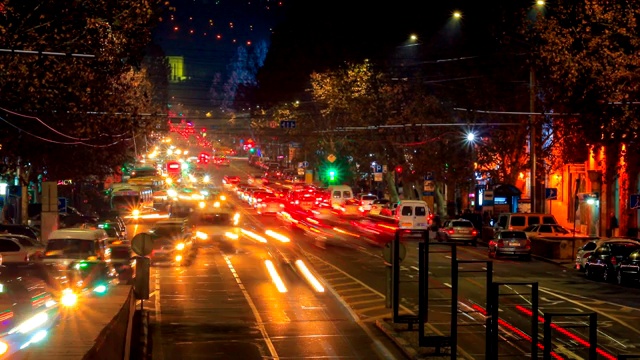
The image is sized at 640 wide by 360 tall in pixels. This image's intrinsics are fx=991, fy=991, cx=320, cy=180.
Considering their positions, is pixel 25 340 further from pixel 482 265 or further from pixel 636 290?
pixel 482 265

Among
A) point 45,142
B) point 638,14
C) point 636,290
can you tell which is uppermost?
point 638,14

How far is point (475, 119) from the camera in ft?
202

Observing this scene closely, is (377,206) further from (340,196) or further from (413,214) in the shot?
(413,214)

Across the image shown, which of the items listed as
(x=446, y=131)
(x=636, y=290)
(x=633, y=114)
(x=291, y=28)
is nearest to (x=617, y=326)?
(x=636, y=290)

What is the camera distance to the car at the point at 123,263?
2930 cm

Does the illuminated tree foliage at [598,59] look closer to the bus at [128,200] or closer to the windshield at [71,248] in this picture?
the windshield at [71,248]

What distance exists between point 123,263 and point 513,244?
18767 millimetres

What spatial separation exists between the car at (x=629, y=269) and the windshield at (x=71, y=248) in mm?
17093

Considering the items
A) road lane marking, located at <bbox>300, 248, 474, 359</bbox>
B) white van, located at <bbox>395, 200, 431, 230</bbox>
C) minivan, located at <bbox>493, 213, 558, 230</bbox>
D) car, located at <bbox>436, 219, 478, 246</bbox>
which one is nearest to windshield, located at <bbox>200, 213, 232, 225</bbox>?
white van, located at <bbox>395, 200, 431, 230</bbox>

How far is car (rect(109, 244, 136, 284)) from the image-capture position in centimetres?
2930

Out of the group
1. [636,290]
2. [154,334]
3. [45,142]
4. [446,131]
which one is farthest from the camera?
[446,131]

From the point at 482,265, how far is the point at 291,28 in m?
60.9

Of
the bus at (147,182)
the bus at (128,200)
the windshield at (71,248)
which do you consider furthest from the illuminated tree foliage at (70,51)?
the bus at (147,182)

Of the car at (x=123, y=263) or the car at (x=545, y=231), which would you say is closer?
the car at (x=123, y=263)
